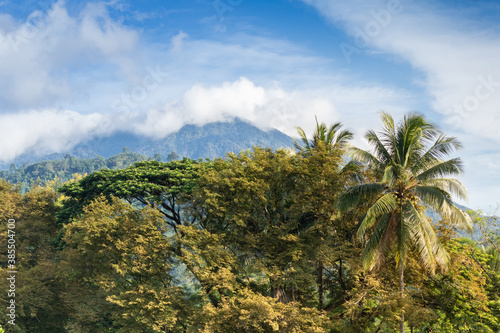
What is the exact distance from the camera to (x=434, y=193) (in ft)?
46.4

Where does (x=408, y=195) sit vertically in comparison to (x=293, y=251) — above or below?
above

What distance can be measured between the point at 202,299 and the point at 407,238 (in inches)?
467

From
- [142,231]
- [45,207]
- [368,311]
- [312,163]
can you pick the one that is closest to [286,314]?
[368,311]

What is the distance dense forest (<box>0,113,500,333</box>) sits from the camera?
1496cm

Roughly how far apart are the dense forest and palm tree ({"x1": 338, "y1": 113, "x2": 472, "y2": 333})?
0.05 meters

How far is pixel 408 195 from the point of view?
615 inches

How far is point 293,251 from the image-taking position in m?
18.0

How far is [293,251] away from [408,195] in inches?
227

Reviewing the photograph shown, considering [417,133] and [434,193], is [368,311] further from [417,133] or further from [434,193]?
[417,133]

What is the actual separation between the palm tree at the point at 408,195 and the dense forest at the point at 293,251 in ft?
0.17

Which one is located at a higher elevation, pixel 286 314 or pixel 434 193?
pixel 434 193

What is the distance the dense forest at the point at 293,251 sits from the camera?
14961 millimetres

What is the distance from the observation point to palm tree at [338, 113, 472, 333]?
14.1m

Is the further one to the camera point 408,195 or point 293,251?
point 293,251
